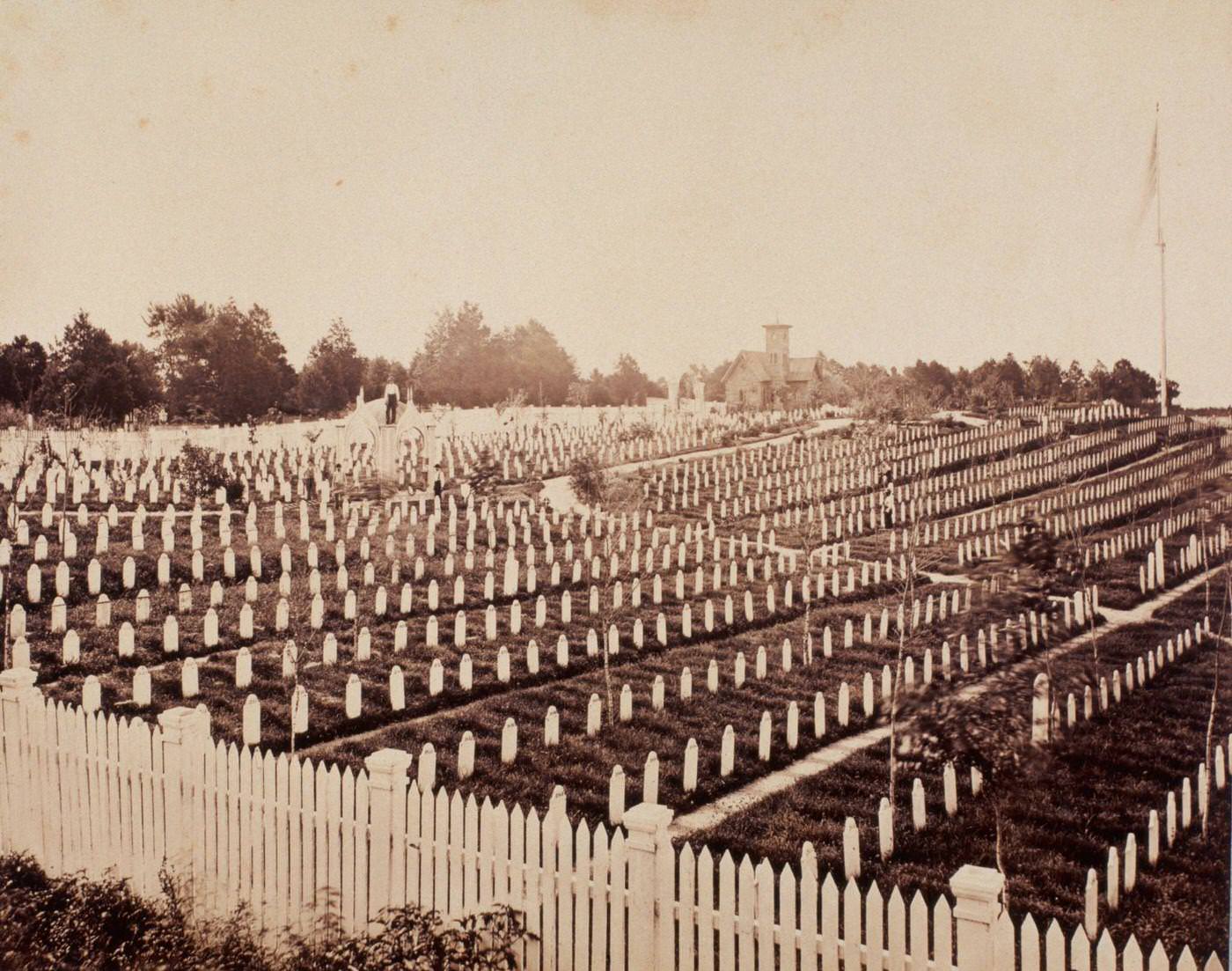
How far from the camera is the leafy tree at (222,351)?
6707mm

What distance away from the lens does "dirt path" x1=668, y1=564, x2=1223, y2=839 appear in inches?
184

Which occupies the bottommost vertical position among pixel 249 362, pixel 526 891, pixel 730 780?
pixel 526 891

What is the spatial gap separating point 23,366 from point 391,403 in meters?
2.41

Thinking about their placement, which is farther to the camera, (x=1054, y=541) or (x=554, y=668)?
(x=554, y=668)

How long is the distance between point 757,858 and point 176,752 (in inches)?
130

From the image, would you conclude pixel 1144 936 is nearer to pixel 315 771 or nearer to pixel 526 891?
pixel 526 891

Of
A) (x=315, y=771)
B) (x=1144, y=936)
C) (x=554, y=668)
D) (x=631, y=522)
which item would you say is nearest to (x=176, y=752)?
(x=315, y=771)

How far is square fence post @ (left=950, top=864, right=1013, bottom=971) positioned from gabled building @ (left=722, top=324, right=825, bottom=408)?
2682 millimetres

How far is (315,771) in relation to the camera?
19.1ft

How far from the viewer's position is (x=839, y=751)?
525cm

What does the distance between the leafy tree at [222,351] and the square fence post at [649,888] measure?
12.1 feet

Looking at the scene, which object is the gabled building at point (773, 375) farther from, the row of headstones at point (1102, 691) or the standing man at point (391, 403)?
the standing man at point (391, 403)

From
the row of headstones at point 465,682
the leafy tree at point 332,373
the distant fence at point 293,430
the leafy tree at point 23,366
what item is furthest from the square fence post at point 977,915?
the leafy tree at point 23,366

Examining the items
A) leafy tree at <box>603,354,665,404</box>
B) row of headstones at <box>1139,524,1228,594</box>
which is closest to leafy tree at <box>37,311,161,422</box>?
leafy tree at <box>603,354,665,404</box>
